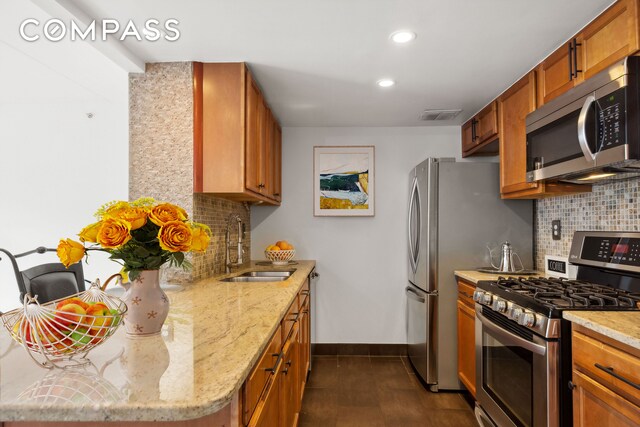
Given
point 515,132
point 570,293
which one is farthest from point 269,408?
point 515,132

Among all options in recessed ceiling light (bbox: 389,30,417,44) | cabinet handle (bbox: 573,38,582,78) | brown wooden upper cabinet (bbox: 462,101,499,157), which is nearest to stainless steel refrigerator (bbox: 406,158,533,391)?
brown wooden upper cabinet (bbox: 462,101,499,157)

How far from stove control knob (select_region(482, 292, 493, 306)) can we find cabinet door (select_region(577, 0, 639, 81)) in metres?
1.24

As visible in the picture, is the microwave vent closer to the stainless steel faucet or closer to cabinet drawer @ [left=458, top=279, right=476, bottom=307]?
cabinet drawer @ [left=458, top=279, right=476, bottom=307]

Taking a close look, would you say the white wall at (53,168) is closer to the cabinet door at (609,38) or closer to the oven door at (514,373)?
the oven door at (514,373)

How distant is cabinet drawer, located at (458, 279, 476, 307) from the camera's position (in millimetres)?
2688

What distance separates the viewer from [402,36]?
2.11m

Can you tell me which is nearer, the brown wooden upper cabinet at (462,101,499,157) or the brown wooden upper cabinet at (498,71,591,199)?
the brown wooden upper cabinet at (498,71,591,199)

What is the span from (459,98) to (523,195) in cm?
97

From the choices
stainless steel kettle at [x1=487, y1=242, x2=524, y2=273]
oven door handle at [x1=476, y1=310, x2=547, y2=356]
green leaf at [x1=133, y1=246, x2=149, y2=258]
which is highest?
green leaf at [x1=133, y1=246, x2=149, y2=258]

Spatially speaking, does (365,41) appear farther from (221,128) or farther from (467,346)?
(467,346)

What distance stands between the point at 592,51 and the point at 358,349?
308 centimetres

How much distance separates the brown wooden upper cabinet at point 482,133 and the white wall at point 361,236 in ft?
0.67

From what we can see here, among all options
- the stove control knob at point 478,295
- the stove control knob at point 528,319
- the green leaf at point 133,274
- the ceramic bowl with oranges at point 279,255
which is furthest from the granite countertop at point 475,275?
the green leaf at point 133,274

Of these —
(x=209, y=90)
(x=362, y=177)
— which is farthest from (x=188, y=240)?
(x=362, y=177)
